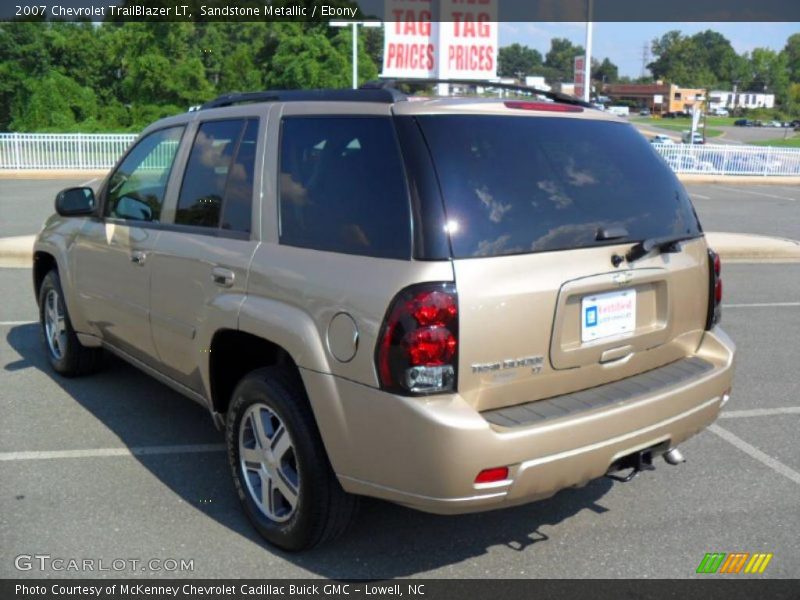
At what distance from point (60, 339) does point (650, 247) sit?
4255mm

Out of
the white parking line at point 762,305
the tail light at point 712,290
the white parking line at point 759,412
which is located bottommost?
the white parking line at point 762,305

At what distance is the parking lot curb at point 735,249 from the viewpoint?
419 inches

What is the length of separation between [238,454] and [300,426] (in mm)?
605

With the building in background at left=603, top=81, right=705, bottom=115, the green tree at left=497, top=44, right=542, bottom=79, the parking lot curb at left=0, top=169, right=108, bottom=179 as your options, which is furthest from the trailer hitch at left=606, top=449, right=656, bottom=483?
the green tree at left=497, top=44, right=542, bottom=79

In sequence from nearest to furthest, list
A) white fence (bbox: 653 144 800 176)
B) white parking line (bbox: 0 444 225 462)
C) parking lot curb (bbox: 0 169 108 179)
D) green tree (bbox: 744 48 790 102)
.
→ white parking line (bbox: 0 444 225 462) < parking lot curb (bbox: 0 169 108 179) < white fence (bbox: 653 144 800 176) < green tree (bbox: 744 48 790 102)

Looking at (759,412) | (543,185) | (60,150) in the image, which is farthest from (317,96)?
(60,150)

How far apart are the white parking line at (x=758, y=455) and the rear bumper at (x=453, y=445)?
1554 millimetres

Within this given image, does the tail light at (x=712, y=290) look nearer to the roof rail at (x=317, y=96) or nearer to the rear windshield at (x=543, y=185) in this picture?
the rear windshield at (x=543, y=185)

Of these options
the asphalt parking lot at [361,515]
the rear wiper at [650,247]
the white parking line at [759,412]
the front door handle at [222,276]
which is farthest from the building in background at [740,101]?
the front door handle at [222,276]

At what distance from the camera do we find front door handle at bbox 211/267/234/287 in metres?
3.67

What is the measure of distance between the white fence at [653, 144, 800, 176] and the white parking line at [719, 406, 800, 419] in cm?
2622

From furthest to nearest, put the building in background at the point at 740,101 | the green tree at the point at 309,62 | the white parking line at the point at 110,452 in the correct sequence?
the building in background at the point at 740,101, the green tree at the point at 309,62, the white parking line at the point at 110,452

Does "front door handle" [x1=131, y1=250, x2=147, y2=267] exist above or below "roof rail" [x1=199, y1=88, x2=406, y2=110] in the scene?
below

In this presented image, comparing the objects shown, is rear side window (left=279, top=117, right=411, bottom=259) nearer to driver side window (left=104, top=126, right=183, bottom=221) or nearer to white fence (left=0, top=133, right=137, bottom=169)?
driver side window (left=104, top=126, right=183, bottom=221)
